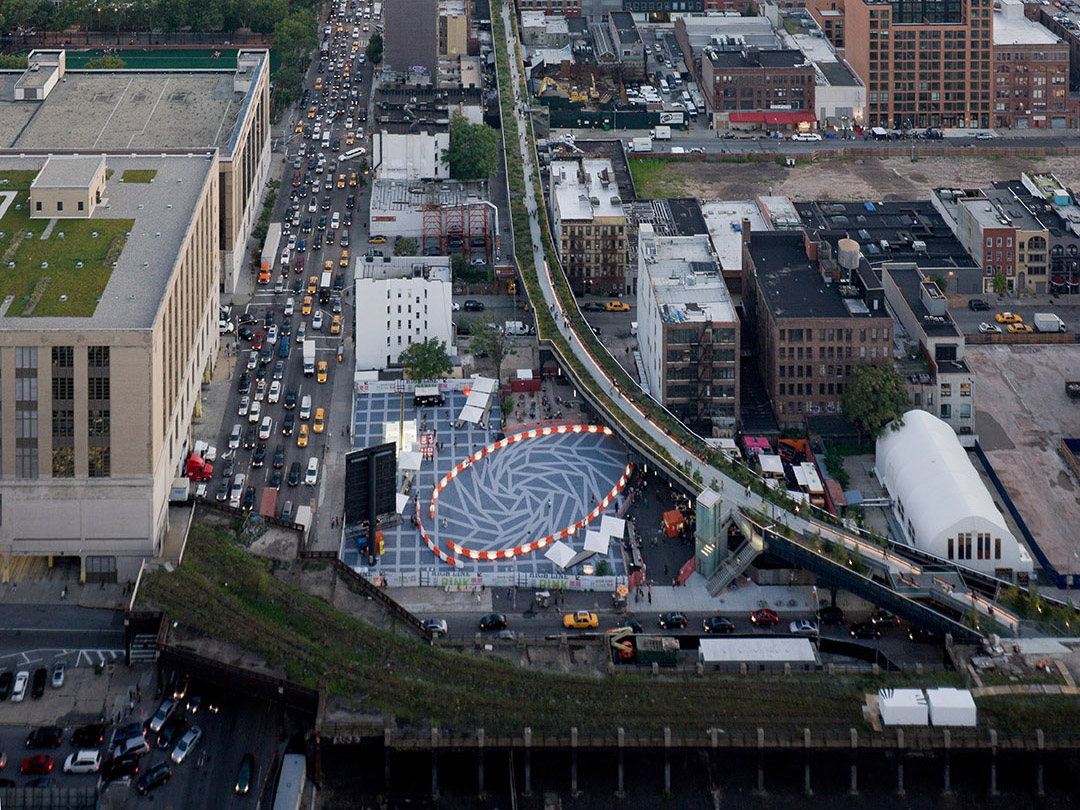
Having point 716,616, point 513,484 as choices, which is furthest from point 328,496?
point 716,616

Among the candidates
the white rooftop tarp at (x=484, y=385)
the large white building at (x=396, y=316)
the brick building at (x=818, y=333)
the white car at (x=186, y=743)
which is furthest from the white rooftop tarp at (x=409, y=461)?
the white car at (x=186, y=743)

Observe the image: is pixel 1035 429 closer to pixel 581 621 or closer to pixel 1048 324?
pixel 1048 324

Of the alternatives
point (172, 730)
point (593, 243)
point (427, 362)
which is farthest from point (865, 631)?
point (593, 243)

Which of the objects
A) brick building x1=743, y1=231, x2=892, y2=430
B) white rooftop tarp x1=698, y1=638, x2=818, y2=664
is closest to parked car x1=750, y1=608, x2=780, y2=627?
white rooftop tarp x1=698, y1=638, x2=818, y2=664

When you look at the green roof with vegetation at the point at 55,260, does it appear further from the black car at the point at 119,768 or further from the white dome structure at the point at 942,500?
the white dome structure at the point at 942,500

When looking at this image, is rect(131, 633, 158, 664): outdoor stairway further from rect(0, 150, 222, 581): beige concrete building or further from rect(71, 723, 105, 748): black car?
rect(0, 150, 222, 581): beige concrete building

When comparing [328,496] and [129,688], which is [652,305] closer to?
[328,496]
